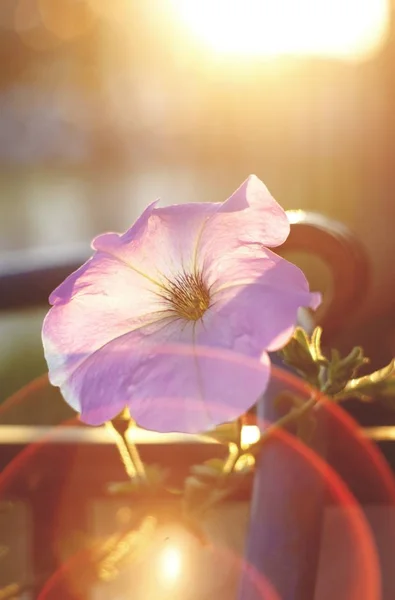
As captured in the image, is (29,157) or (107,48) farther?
(29,157)

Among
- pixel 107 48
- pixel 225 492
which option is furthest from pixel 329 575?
pixel 107 48

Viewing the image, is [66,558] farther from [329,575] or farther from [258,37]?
[258,37]

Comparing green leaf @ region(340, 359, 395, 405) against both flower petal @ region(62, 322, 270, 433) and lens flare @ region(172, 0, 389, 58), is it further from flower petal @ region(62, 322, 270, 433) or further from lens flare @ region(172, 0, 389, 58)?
lens flare @ region(172, 0, 389, 58)

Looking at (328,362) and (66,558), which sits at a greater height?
(328,362)

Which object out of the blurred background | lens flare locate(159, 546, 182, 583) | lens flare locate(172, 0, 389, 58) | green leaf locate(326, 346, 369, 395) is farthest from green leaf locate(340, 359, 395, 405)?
lens flare locate(172, 0, 389, 58)

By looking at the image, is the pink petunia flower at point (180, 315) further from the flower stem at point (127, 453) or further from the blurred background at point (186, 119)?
the blurred background at point (186, 119)

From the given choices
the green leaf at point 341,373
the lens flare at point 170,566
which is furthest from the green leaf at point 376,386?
the lens flare at point 170,566

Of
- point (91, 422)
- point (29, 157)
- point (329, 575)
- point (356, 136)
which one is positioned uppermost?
point (91, 422)

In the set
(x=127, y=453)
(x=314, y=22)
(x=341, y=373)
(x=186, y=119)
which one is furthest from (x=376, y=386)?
(x=186, y=119)
